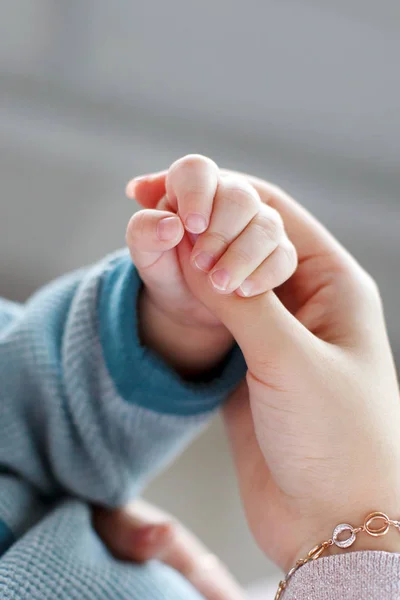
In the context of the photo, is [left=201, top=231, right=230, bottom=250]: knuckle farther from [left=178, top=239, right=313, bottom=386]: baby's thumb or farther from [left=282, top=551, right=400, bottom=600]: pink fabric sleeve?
[left=282, top=551, right=400, bottom=600]: pink fabric sleeve

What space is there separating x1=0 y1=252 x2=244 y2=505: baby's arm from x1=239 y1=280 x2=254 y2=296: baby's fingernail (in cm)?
13

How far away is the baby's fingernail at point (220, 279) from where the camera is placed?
15.5 inches

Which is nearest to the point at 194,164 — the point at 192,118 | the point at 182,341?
the point at 182,341

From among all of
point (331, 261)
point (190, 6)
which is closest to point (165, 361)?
point (331, 261)

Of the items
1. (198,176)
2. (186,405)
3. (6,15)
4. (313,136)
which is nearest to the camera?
(198,176)

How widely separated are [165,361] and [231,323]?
4.8 inches

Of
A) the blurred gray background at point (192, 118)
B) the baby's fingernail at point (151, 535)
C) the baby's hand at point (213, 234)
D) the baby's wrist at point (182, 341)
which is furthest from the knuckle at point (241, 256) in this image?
the blurred gray background at point (192, 118)

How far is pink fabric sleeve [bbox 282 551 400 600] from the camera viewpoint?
40 centimetres

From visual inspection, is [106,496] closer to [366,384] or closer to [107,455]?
[107,455]

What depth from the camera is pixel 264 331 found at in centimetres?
42

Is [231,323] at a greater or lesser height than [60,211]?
greater

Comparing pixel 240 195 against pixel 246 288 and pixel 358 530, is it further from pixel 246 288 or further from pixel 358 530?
pixel 358 530

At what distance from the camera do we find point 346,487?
42 centimetres

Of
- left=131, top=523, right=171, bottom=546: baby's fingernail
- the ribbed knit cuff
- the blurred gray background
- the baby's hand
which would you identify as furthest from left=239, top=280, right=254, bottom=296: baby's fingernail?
the blurred gray background
